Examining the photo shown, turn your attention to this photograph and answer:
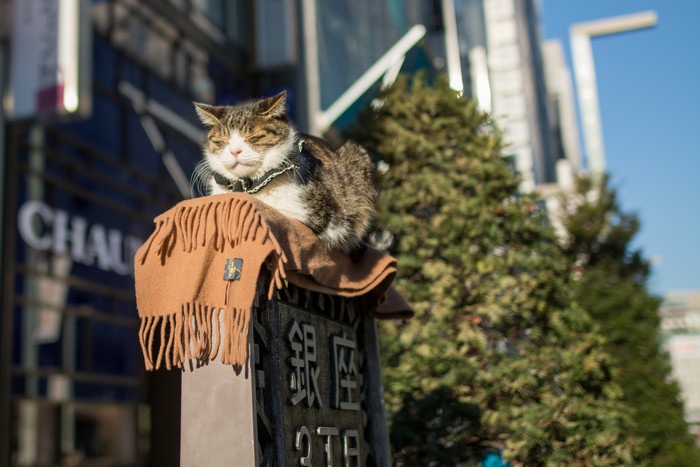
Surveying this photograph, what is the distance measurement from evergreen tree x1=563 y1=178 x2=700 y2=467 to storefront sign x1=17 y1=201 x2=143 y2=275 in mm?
6993

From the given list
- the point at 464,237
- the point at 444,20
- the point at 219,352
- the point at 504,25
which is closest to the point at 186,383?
the point at 219,352

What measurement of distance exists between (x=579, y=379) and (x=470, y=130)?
2099 millimetres

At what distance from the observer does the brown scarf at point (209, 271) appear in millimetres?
2686

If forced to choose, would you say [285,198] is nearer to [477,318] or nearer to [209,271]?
[209,271]

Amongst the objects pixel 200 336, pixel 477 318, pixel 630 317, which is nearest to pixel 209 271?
pixel 200 336

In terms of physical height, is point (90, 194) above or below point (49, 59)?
below

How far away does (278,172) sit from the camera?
3.12 meters

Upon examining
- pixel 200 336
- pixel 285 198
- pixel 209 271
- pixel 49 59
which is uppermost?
pixel 49 59

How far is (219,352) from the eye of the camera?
9.38 feet

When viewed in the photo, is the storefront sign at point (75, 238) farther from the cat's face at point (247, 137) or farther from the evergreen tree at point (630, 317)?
the cat's face at point (247, 137)

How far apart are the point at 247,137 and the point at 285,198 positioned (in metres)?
0.31

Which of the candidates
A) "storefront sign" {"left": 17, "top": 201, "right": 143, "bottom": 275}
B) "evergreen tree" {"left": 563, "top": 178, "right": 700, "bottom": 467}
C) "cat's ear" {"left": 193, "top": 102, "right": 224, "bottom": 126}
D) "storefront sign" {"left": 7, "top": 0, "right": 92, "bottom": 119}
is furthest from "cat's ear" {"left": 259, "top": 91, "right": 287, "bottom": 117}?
"storefront sign" {"left": 17, "top": 201, "right": 143, "bottom": 275}

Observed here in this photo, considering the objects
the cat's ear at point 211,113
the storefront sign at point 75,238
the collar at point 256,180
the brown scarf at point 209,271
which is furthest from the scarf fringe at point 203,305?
the storefront sign at point 75,238

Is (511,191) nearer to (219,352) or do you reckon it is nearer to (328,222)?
(328,222)
